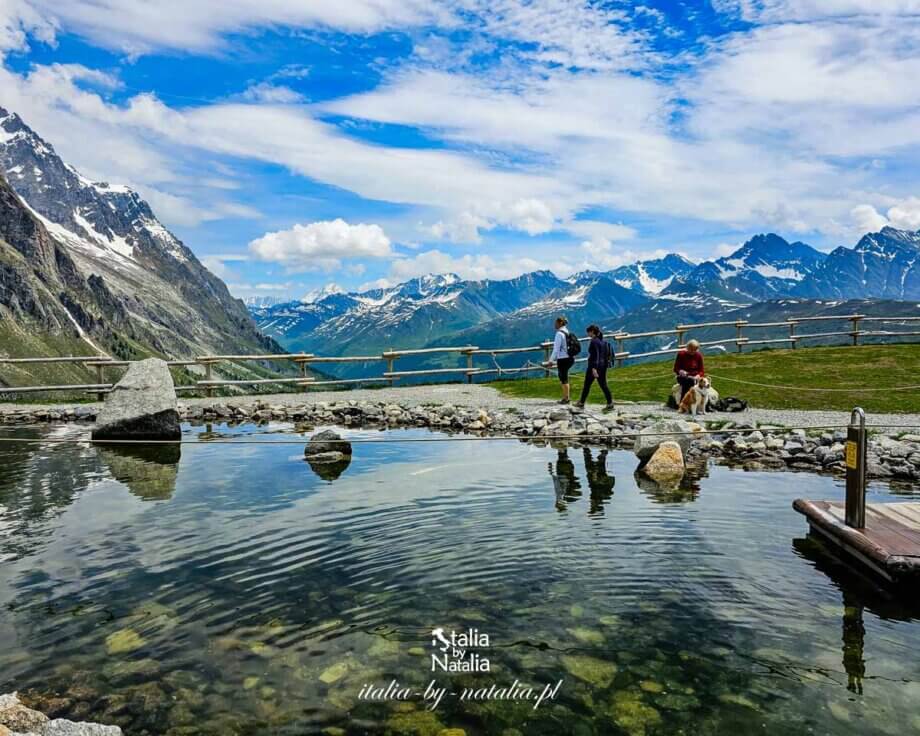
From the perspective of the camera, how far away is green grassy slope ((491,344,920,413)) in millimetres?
22047

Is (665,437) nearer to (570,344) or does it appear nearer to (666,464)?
(666,464)

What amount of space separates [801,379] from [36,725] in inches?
1078

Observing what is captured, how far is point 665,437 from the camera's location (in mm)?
16031

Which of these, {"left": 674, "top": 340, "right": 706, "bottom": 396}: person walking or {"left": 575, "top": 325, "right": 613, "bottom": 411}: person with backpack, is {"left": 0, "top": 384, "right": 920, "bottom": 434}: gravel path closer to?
{"left": 674, "top": 340, "right": 706, "bottom": 396}: person walking

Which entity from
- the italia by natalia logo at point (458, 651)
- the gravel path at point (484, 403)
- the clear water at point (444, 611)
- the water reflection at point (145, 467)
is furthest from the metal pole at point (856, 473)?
the water reflection at point (145, 467)

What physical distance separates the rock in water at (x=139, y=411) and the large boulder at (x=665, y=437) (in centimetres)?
1476

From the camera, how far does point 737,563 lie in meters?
9.26

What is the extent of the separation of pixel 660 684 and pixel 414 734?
8.30 feet

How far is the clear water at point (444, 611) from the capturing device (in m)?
5.88

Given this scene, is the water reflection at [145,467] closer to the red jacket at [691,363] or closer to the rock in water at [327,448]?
the rock in water at [327,448]

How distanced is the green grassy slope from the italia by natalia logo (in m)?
18.5

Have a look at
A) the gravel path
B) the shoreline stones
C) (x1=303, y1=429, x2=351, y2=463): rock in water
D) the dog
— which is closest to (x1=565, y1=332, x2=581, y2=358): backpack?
the gravel path

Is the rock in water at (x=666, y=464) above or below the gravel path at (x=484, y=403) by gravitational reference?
below

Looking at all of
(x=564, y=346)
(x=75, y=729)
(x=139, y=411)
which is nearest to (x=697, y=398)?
(x=564, y=346)
